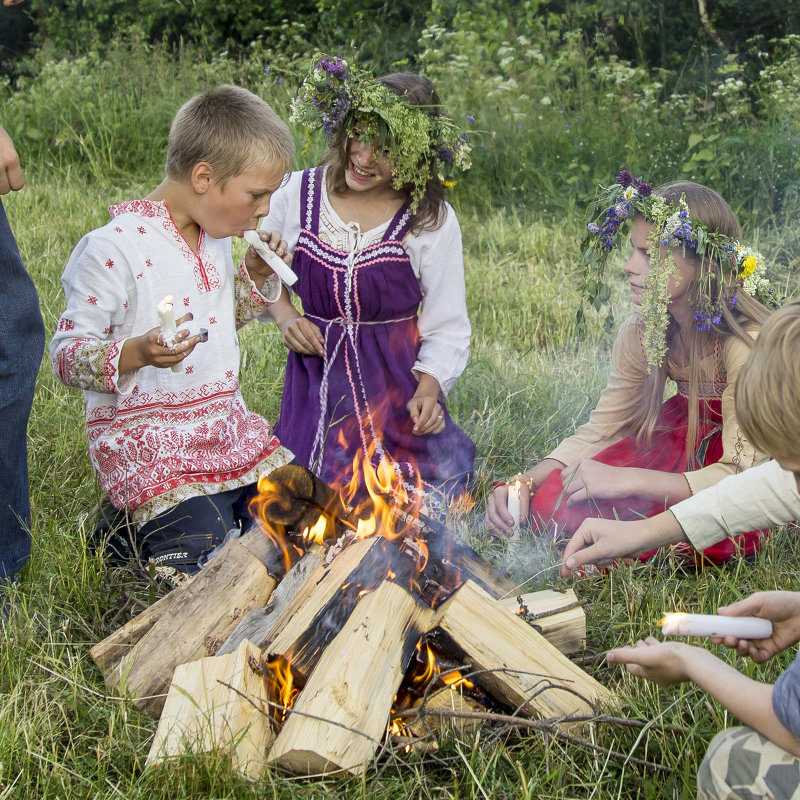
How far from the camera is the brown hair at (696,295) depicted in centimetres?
318

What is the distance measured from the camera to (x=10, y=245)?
258 cm

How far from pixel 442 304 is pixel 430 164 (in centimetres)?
57

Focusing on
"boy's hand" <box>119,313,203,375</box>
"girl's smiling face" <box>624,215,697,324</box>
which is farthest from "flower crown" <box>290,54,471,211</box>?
"boy's hand" <box>119,313,203,375</box>

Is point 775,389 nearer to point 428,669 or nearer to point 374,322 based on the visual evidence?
point 428,669

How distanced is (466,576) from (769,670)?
0.84 meters

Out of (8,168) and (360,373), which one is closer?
(8,168)

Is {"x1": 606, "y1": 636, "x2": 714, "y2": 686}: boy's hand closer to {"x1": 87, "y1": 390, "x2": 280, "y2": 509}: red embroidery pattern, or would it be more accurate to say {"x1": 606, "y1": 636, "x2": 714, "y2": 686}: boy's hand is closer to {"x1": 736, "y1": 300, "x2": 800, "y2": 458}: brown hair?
{"x1": 736, "y1": 300, "x2": 800, "y2": 458}: brown hair

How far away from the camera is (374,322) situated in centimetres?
389

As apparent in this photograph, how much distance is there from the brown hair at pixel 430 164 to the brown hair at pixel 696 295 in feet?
2.90

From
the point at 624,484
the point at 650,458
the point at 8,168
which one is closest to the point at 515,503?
the point at 624,484

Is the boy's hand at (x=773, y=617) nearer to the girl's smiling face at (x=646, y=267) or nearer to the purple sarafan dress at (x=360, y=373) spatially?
the girl's smiling face at (x=646, y=267)

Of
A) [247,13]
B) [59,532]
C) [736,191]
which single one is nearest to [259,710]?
[59,532]

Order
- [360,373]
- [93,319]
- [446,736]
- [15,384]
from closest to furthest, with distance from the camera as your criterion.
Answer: [446,736] → [15,384] → [93,319] → [360,373]

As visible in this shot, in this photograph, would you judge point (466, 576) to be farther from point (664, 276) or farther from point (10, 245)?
point (10, 245)
